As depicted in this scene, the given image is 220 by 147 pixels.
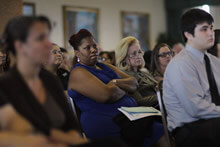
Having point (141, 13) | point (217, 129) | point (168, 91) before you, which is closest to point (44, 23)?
point (168, 91)

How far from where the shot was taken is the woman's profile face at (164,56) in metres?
3.78

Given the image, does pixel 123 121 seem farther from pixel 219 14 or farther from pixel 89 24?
pixel 89 24

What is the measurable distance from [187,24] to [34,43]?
4.45 ft

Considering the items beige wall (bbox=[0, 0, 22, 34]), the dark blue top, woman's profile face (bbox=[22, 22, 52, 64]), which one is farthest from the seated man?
beige wall (bbox=[0, 0, 22, 34])

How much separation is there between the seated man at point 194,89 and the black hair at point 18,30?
45.5 inches

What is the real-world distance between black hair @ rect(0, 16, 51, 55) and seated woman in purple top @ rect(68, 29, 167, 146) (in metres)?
1.18

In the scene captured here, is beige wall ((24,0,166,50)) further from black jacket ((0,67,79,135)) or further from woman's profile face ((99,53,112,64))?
black jacket ((0,67,79,135))

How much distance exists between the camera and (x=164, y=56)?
3.79 meters

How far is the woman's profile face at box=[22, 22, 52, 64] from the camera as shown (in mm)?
1280

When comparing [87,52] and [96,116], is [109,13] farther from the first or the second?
[96,116]

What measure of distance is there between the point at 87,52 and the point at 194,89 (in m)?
1.13

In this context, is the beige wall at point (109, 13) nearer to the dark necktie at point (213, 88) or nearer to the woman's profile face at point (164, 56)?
the woman's profile face at point (164, 56)

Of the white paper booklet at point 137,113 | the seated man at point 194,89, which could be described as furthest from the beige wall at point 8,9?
the seated man at point 194,89

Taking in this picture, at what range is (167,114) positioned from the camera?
7.68ft
